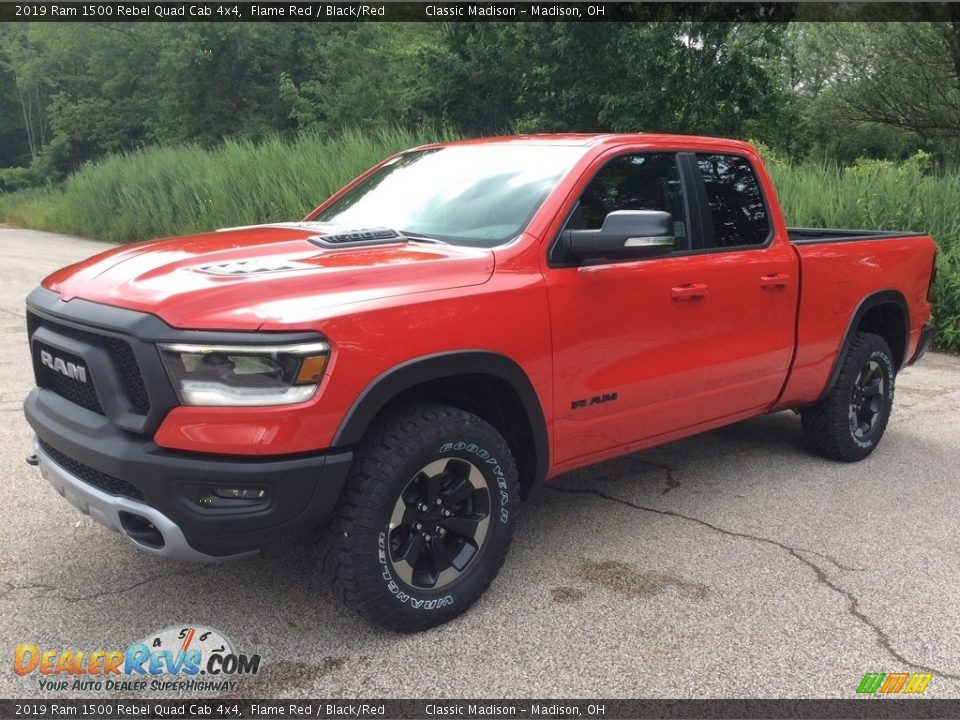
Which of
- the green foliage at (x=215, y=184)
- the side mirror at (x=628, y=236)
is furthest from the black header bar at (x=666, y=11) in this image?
the side mirror at (x=628, y=236)

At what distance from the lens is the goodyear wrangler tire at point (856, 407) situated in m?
5.21

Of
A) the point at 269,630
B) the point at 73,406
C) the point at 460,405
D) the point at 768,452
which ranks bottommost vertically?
the point at 768,452

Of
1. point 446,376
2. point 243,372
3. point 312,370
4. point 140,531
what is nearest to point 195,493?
point 140,531

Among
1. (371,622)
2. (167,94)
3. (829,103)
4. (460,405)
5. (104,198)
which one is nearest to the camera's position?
(371,622)

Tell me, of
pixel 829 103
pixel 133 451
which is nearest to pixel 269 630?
pixel 133 451

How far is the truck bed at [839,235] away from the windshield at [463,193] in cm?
176

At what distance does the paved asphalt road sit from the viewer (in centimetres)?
301

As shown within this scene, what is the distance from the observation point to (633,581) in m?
3.71

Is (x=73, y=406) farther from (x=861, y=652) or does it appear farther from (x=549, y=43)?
(x=549, y=43)

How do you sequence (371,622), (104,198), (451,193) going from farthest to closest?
(104,198), (451,193), (371,622)

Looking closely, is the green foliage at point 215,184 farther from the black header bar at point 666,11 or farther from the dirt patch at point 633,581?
the dirt patch at point 633,581

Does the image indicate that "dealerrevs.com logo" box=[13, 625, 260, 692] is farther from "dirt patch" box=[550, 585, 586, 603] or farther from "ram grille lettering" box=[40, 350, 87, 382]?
"dirt patch" box=[550, 585, 586, 603]

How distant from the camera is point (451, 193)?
4168 millimetres

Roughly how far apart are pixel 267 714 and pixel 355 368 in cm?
112
